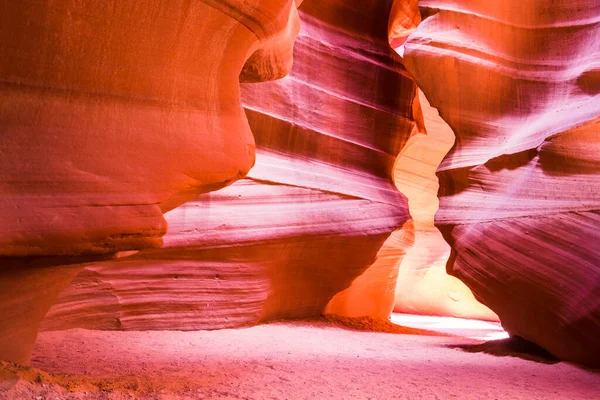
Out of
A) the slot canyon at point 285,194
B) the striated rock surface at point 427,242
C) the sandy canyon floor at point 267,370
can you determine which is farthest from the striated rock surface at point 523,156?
the striated rock surface at point 427,242

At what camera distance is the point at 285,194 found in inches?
Answer: 236

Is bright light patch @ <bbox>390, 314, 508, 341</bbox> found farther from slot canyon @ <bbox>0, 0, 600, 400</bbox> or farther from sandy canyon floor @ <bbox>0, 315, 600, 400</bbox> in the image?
sandy canyon floor @ <bbox>0, 315, 600, 400</bbox>

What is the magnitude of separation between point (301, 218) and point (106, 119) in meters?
3.55

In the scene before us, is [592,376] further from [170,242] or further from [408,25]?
[408,25]

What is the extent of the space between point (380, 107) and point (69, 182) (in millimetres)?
5132

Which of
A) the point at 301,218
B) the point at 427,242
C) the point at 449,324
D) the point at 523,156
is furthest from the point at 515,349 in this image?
the point at 427,242

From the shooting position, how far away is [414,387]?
3133 millimetres

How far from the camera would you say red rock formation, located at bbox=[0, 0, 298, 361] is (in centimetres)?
234

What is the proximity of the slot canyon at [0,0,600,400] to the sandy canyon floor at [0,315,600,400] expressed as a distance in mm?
26

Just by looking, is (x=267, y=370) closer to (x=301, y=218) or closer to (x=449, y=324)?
(x=301, y=218)

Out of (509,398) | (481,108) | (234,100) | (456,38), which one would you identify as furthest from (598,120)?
(234,100)

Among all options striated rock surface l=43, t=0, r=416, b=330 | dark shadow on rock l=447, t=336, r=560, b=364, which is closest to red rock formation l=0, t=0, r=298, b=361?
striated rock surface l=43, t=0, r=416, b=330

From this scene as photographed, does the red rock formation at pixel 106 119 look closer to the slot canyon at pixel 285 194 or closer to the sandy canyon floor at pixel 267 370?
the slot canyon at pixel 285 194

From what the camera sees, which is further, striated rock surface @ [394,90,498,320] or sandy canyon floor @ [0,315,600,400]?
striated rock surface @ [394,90,498,320]
